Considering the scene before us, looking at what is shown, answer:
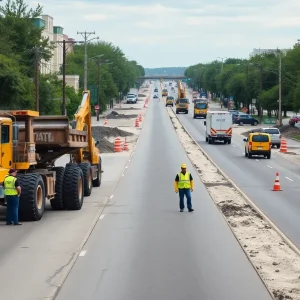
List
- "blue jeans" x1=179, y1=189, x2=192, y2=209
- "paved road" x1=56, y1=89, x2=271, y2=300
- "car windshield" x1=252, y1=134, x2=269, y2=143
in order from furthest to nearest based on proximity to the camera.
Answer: "car windshield" x1=252, y1=134, x2=269, y2=143 → "blue jeans" x1=179, y1=189, x2=192, y2=209 → "paved road" x1=56, y1=89, x2=271, y2=300

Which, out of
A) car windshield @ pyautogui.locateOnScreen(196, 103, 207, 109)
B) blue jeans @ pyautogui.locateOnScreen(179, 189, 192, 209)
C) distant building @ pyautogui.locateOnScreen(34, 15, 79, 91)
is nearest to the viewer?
blue jeans @ pyautogui.locateOnScreen(179, 189, 192, 209)

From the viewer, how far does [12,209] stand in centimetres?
2378

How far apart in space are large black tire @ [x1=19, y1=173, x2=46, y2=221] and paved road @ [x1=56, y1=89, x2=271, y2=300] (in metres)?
1.82

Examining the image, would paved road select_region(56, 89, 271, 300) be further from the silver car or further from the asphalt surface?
the silver car

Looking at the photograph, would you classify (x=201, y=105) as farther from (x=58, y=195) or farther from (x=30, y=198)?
(x=30, y=198)

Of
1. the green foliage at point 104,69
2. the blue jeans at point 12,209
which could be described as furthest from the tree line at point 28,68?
the blue jeans at point 12,209

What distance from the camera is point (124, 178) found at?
39844 mm

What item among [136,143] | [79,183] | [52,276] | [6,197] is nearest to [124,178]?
[79,183]

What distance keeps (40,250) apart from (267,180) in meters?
21.5

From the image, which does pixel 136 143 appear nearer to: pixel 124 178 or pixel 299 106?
pixel 299 106

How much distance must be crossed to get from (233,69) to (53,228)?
151m

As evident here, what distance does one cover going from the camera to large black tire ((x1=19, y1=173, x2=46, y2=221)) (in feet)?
79.7

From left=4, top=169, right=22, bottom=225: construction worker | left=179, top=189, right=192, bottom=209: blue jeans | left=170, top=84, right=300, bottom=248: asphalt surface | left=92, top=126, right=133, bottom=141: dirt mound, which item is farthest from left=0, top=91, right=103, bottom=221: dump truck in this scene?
left=92, top=126, right=133, bottom=141: dirt mound

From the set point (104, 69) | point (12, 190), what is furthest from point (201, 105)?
point (12, 190)
